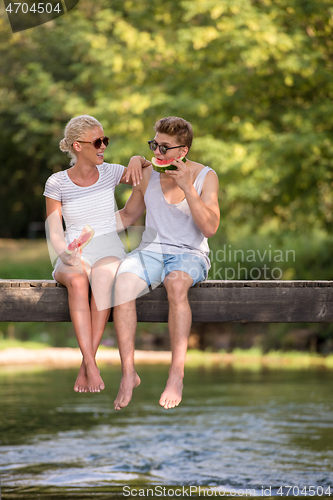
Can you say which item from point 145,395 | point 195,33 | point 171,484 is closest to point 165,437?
point 171,484

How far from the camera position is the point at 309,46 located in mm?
13227

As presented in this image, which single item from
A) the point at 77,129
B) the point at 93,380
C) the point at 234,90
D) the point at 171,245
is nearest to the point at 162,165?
the point at 171,245

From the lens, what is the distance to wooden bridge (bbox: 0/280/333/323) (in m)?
4.07

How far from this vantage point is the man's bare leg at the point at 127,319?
12.6 feet

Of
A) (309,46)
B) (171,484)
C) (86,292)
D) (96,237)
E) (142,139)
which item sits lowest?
(171,484)

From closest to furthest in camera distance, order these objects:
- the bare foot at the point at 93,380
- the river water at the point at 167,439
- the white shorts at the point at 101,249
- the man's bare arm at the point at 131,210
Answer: the bare foot at the point at 93,380 < the white shorts at the point at 101,249 < the man's bare arm at the point at 131,210 < the river water at the point at 167,439

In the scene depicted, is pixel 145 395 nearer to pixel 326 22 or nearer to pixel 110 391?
pixel 110 391

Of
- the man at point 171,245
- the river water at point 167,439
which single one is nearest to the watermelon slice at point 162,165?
the man at point 171,245

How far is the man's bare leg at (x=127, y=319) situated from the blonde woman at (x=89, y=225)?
8 cm

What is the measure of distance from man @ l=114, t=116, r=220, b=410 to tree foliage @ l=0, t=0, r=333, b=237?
351 inches

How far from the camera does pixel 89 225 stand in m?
4.19

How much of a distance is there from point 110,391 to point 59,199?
18.6 feet

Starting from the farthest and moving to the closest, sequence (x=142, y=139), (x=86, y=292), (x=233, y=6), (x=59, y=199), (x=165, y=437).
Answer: (x=142, y=139) → (x=233, y=6) → (x=165, y=437) → (x=59, y=199) → (x=86, y=292)

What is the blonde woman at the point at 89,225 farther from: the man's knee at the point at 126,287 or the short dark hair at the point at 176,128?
the short dark hair at the point at 176,128
